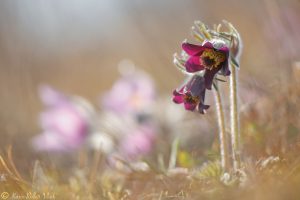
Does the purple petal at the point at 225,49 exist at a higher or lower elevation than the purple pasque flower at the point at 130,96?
lower

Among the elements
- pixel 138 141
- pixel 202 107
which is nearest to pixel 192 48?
pixel 202 107

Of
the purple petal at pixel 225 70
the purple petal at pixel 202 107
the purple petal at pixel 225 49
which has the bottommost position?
the purple petal at pixel 202 107

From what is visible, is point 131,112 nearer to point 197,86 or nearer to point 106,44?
point 197,86

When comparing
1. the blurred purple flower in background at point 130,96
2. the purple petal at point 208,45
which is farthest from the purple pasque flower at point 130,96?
the purple petal at point 208,45

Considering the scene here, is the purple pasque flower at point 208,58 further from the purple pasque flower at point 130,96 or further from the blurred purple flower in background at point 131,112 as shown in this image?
the purple pasque flower at point 130,96

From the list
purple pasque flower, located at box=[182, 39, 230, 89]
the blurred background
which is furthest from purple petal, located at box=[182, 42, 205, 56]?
the blurred background

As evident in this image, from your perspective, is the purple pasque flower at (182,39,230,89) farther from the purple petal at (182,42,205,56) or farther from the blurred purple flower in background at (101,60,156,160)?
the blurred purple flower in background at (101,60,156,160)

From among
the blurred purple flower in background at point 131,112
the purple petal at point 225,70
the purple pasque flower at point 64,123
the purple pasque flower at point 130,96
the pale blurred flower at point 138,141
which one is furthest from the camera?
the purple pasque flower at point 130,96
